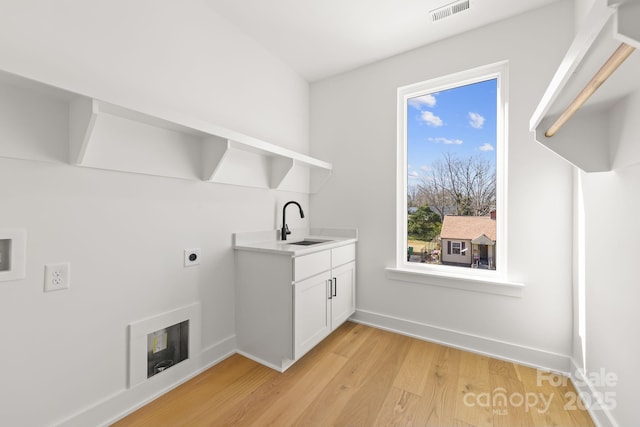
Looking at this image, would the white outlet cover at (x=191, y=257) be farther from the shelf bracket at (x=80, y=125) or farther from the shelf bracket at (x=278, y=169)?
the shelf bracket at (x=278, y=169)

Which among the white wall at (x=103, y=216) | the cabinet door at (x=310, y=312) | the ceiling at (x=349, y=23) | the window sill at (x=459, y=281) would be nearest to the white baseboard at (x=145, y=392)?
the white wall at (x=103, y=216)

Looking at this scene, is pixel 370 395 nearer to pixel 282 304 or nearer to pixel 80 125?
pixel 282 304

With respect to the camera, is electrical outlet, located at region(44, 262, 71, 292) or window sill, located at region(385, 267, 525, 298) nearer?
electrical outlet, located at region(44, 262, 71, 292)

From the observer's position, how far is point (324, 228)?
2.91m

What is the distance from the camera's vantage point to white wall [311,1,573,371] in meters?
1.90

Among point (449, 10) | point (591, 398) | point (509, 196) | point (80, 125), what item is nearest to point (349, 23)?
point (449, 10)

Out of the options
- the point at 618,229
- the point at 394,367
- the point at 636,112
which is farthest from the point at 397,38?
the point at 394,367

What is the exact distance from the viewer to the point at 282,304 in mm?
1890

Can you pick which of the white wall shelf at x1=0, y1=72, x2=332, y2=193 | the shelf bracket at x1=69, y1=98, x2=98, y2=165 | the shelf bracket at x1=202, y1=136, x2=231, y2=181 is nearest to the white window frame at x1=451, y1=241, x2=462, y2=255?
the white wall shelf at x1=0, y1=72, x2=332, y2=193

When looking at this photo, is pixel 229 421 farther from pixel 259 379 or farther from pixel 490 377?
pixel 490 377

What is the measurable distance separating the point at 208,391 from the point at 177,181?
1.37 meters

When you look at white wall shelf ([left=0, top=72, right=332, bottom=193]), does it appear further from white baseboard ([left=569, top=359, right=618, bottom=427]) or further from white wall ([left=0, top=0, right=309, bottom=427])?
white baseboard ([left=569, top=359, right=618, bottom=427])

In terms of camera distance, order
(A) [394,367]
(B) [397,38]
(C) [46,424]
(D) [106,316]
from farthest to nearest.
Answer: (B) [397,38] < (A) [394,367] < (D) [106,316] < (C) [46,424]

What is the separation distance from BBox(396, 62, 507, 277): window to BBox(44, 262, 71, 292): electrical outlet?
237cm
